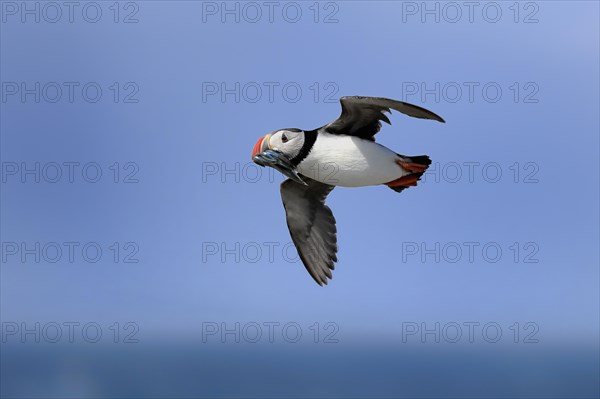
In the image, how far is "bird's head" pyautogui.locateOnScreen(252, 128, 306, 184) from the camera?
12312mm

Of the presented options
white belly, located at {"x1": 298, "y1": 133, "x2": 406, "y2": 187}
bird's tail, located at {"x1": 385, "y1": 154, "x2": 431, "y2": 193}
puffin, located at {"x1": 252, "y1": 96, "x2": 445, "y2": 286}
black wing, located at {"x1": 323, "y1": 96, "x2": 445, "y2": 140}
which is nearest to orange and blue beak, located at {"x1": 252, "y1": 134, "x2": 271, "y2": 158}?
puffin, located at {"x1": 252, "y1": 96, "x2": 445, "y2": 286}

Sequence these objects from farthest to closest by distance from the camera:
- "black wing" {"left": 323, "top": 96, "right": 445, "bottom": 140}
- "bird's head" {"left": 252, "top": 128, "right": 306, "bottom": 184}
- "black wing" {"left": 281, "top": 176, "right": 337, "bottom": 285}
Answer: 1. "black wing" {"left": 281, "top": 176, "right": 337, "bottom": 285}
2. "bird's head" {"left": 252, "top": 128, "right": 306, "bottom": 184}
3. "black wing" {"left": 323, "top": 96, "right": 445, "bottom": 140}

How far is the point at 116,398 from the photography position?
85.1 m

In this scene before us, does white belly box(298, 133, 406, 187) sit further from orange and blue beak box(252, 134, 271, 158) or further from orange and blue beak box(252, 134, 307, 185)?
orange and blue beak box(252, 134, 271, 158)

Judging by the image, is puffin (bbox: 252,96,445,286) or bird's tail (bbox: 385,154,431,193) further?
bird's tail (bbox: 385,154,431,193)

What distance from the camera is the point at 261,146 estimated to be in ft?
40.6

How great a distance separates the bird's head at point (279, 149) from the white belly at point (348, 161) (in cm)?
17

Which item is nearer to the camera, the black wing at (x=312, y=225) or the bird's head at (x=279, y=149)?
the bird's head at (x=279, y=149)

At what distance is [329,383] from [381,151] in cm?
8839

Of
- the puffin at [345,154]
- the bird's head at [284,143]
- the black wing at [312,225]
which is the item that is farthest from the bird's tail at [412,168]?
the black wing at [312,225]

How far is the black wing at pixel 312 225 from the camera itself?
1406 cm

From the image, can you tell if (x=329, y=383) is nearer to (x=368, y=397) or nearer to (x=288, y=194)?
(x=368, y=397)

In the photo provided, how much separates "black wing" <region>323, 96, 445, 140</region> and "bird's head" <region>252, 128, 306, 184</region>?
473mm

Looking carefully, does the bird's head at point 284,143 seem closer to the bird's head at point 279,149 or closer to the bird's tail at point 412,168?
the bird's head at point 279,149
